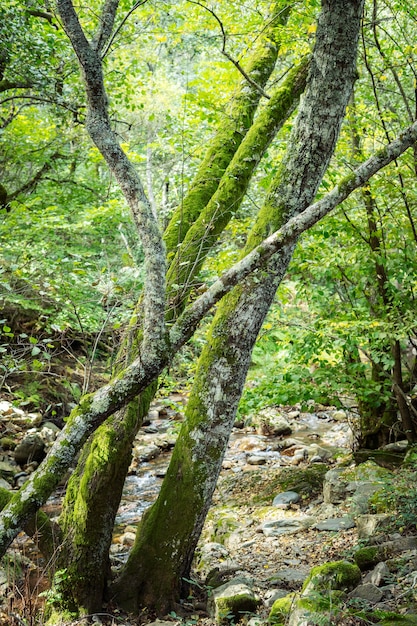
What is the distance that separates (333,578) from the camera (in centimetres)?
361

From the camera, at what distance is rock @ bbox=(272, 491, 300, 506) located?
23.0 ft

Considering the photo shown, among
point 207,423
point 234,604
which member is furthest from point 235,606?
point 207,423

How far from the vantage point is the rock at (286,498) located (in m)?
7.02

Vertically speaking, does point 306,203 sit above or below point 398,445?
above

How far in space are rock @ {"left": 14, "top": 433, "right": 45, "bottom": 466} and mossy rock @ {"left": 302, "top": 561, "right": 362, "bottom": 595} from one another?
22.5 ft

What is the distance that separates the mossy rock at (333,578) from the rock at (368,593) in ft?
0.33

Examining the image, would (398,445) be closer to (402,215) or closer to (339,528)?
(339,528)

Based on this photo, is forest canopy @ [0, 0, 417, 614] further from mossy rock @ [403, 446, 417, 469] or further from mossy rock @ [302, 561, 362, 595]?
mossy rock @ [302, 561, 362, 595]

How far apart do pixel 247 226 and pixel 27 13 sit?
151 inches

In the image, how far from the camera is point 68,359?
485 inches

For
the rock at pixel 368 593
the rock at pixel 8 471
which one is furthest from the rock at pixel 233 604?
the rock at pixel 8 471

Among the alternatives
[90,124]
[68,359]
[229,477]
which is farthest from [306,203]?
[68,359]

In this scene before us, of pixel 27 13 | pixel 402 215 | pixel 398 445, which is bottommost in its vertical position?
pixel 398 445

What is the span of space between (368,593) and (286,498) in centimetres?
368
